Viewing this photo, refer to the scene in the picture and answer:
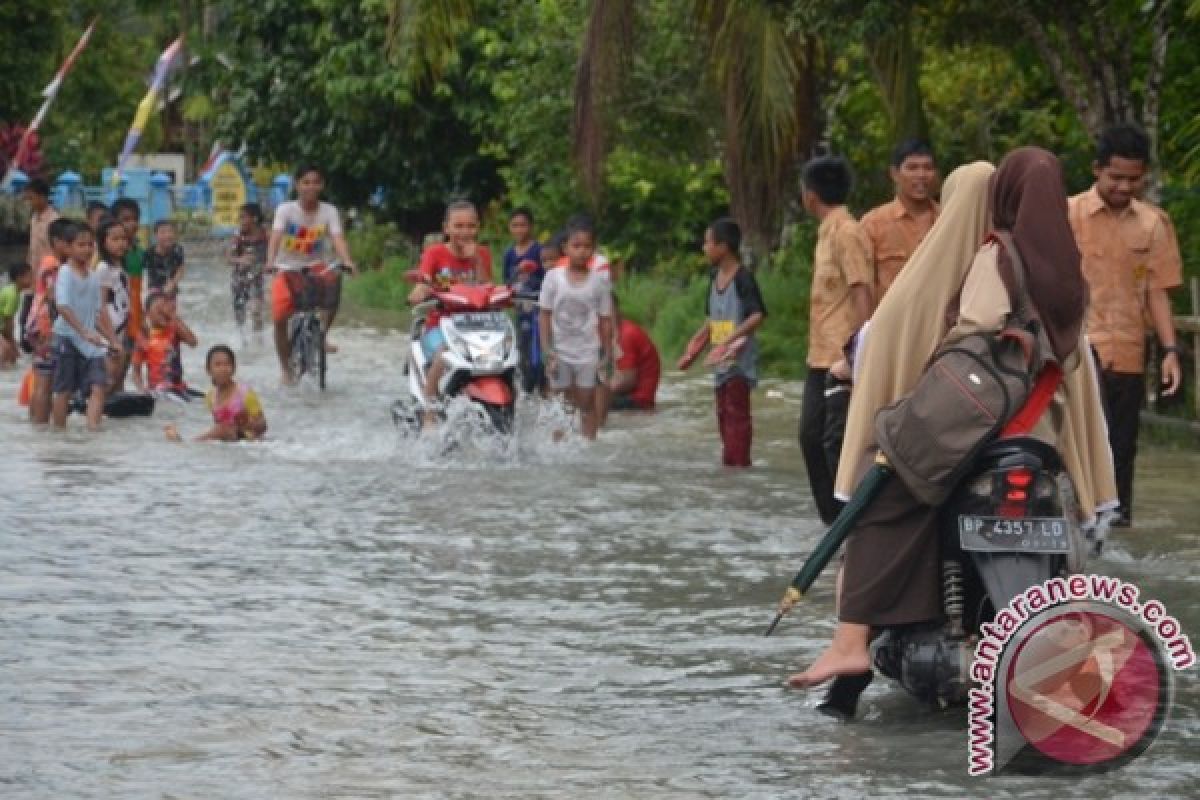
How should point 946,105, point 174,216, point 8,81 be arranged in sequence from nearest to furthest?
point 946,105, point 8,81, point 174,216

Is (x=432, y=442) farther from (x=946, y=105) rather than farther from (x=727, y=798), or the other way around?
(x=946, y=105)

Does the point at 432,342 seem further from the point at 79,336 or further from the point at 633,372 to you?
the point at 633,372

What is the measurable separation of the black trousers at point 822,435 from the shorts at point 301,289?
8.91 meters

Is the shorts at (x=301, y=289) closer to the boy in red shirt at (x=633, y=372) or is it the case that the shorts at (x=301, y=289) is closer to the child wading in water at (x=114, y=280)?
the child wading in water at (x=114, y=280)

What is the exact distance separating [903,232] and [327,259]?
9.43 meters

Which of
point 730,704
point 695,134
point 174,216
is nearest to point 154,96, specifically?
point 174,216

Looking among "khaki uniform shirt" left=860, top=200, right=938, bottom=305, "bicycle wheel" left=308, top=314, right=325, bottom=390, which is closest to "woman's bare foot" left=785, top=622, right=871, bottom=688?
"khaki uniform shirt" left=860, top=200, right=938, bottom=305

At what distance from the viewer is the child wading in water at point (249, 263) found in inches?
989

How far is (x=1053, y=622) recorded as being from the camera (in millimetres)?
6996

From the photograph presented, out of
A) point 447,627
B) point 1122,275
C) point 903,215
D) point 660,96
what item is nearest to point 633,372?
point 903,215

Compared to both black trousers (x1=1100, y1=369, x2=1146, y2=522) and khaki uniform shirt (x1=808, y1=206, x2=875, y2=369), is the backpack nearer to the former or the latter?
black trousers (x1=1100, y1=369, x2=1146, y2=522)

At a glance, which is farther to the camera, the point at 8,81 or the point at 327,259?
the point at 8,81

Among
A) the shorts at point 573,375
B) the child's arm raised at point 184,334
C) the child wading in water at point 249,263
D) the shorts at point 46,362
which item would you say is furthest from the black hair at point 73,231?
the child wading in water at point 249,263

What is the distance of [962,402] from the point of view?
7195mm
